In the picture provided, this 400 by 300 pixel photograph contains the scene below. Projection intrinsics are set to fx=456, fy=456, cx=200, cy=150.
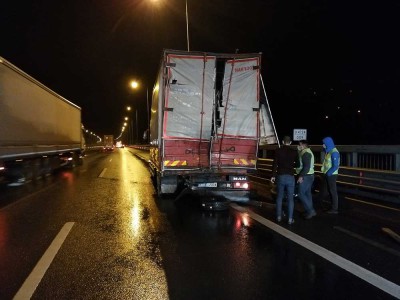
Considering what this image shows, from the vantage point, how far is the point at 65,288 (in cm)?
520

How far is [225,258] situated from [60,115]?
18960 mm

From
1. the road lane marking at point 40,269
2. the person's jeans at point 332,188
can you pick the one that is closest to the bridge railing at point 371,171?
the person's jeans at point 332,188

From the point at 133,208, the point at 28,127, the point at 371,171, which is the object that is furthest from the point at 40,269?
the point at 28,127

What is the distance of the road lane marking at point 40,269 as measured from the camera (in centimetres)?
501

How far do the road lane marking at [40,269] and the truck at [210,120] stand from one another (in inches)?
145

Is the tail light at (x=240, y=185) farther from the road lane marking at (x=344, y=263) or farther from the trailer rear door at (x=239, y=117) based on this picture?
the road lane marking at (x=344, y=263)

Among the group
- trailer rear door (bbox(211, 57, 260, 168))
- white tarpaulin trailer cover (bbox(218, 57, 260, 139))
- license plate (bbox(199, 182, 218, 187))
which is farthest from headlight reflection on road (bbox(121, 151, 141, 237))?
white tarpaulin trailer cover (bbox(218, 57, 260, 139))

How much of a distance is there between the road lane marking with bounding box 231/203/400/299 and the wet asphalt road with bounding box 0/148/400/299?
10 cm

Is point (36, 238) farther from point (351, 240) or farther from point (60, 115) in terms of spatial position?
Answer: point (60, 115)

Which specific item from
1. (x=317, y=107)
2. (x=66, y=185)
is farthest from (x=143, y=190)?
(x=317, y=107)

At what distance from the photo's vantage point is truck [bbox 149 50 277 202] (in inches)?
426

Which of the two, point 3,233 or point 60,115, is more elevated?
point 60,115

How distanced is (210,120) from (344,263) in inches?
221

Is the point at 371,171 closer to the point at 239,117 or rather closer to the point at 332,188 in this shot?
the point at 332,188
